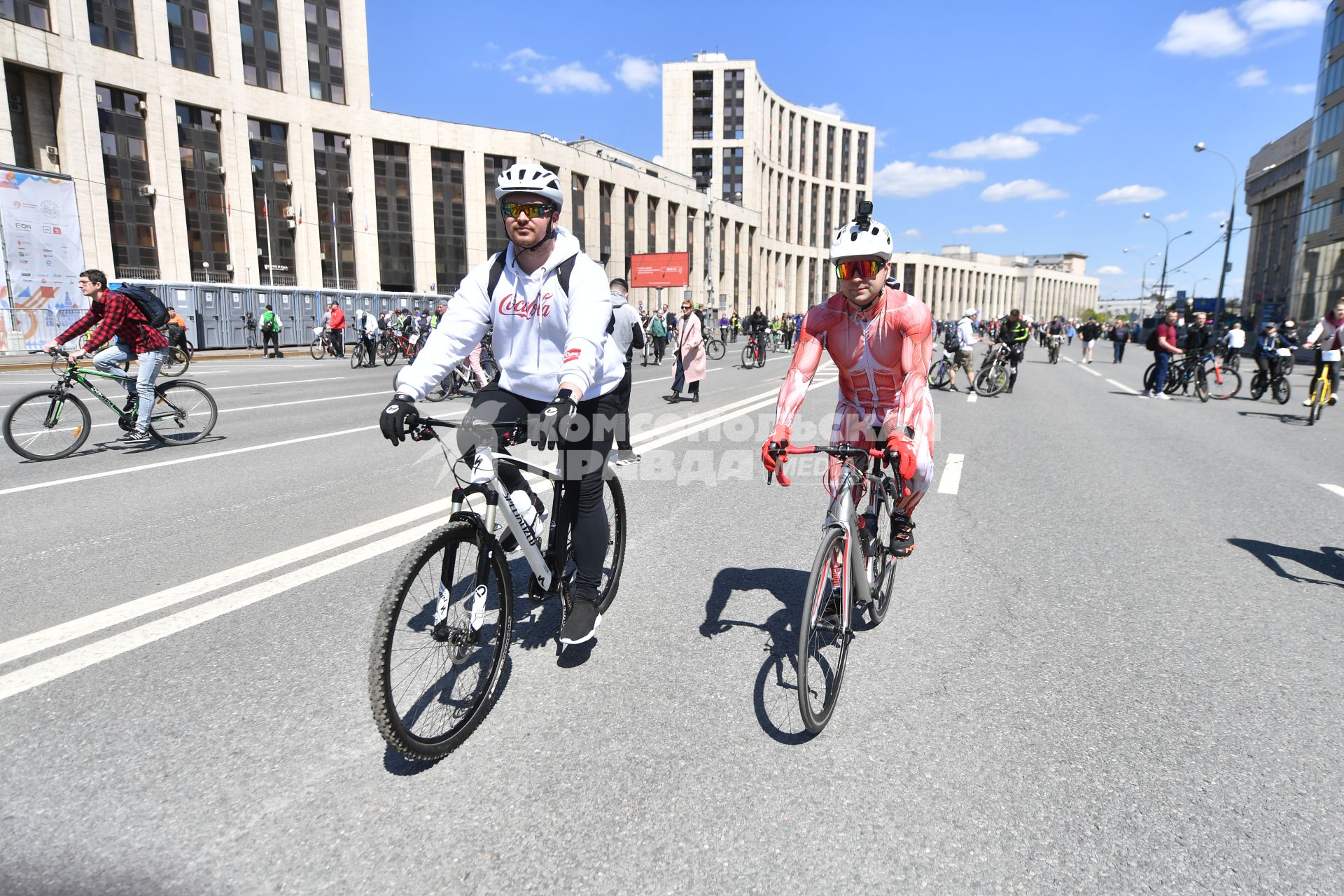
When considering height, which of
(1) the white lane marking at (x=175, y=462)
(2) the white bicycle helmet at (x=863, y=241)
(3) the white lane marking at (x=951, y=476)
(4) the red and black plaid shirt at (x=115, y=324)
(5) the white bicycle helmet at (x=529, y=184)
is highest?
(5) the white bicycle helmet at (x=529, y=184)

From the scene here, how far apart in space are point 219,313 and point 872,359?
3324cm

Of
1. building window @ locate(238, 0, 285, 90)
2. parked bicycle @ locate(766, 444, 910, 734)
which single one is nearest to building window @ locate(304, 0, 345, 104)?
building window @ locate(238, 0, 285, 90)

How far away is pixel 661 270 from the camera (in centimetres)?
5641

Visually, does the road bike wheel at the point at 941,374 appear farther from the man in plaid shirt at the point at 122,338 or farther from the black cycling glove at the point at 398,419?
the black cycling glove at the point at 398,419

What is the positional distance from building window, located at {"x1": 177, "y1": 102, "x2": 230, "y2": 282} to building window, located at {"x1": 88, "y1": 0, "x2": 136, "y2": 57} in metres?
3.71

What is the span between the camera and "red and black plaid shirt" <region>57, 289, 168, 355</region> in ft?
26.2

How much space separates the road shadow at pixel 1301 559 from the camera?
458 cm

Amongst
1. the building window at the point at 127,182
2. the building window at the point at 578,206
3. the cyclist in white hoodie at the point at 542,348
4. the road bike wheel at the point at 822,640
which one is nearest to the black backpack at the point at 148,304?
the cyclist in white hoodie at the point at 542,348

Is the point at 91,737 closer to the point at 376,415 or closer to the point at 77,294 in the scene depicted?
the point at 376,415

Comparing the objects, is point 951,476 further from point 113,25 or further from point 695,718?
point 113,25

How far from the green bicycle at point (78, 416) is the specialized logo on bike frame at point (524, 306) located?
6759mm

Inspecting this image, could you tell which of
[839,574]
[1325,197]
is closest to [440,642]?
[839,574]

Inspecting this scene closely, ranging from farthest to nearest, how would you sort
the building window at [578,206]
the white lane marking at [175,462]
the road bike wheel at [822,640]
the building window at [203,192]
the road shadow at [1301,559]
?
the building window at [578,206]
the building window at [203,192]
the white lane marking at [175,462]
the road shadow at [1301,559]
the road bike wheel at [822,640]

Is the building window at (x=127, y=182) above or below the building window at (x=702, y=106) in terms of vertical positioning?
below
